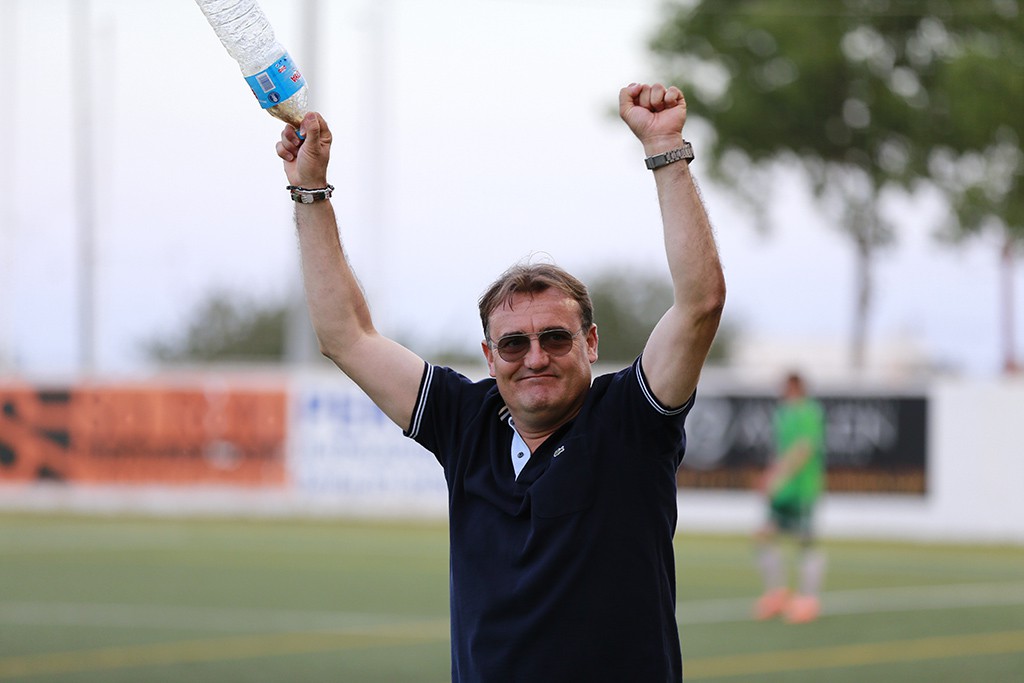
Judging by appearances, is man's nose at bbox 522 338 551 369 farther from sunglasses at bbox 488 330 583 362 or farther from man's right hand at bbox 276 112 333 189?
man's right hand at bbox 276 112 333 189

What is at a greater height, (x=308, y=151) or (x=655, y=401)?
(x=308, y=151)

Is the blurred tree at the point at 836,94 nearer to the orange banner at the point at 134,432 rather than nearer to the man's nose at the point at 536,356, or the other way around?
the orange banner at the point at 134,432

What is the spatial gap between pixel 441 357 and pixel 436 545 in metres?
28.3

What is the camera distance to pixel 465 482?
437 centimetres

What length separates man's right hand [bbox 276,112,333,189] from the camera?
4.58 m

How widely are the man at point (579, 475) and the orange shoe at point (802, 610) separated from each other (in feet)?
36.2

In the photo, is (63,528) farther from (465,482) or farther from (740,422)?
(465,482)

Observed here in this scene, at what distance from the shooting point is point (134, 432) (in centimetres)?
2822

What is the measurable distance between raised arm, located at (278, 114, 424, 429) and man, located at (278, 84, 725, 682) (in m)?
0.31

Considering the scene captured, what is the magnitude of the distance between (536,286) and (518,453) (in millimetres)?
408

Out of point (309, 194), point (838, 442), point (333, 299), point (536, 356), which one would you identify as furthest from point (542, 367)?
point (838, 442)

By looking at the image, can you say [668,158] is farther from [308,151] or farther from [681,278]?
[308,151]

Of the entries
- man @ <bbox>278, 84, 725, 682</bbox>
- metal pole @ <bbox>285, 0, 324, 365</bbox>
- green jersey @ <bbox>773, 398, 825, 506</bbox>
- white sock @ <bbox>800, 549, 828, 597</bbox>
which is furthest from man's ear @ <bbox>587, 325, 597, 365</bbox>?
metal pole @ <bbox>285, 0, 324, 365</bbox>

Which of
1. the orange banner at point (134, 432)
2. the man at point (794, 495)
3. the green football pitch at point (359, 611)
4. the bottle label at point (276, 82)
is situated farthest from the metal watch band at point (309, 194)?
the orange banner at point (134, 432)
